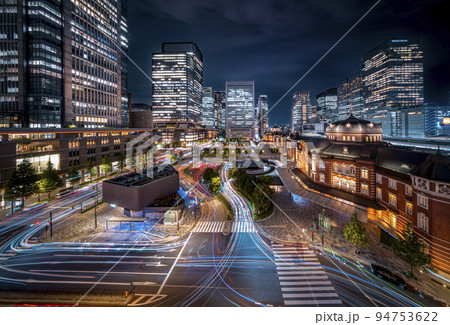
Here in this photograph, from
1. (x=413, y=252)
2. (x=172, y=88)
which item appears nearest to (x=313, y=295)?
(x=413, y=252)

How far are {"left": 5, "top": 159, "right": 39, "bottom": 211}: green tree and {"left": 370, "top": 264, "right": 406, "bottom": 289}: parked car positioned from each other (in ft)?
194

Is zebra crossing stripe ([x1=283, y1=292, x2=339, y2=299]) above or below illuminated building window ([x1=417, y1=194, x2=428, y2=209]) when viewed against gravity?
below

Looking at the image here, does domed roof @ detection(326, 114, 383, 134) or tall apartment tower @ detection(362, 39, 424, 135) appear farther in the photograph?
tall apartment tower @ detection(362, 39, 424, 135)

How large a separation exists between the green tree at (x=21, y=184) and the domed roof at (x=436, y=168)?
216 ft

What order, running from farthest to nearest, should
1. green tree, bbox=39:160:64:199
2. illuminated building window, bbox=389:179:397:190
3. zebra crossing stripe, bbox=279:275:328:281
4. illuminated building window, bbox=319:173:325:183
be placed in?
green tree, bbox=39:160:64:199
illuminated building window, bbox=319:173:325:183
illuminated building window, bbox=389:179:397:190
zebra crossing stripe, bbox=279:275:328:281

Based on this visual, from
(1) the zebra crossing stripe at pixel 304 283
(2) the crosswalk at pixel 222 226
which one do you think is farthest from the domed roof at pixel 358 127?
(1) the zebra crossing stripe at pixel 304 283

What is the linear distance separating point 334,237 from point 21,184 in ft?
193

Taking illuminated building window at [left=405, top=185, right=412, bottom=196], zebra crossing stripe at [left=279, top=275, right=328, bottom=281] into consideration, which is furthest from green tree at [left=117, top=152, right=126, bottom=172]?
illuminated building window at [left=405, top=185, right=412, bottom=196]

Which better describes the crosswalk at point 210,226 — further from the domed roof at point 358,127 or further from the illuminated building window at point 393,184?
the domed roof at point 358,127

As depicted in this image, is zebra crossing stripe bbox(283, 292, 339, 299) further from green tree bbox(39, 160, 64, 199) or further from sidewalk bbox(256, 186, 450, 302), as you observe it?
green tree bbox(39, 160, 64, 199)

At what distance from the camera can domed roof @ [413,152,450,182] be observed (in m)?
22.4

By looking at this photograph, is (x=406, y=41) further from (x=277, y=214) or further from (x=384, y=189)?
(x=277, y=214)

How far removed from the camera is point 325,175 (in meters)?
45.2
